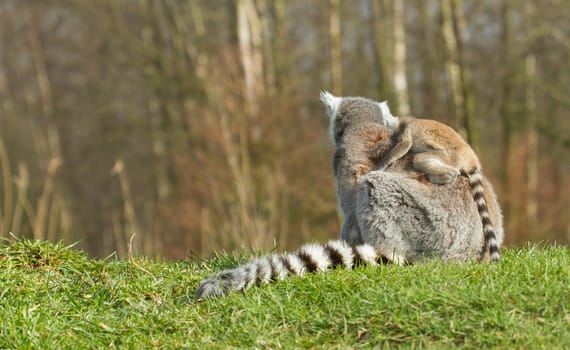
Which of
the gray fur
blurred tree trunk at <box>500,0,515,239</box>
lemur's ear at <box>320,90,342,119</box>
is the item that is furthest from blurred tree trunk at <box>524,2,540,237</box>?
the gray fur

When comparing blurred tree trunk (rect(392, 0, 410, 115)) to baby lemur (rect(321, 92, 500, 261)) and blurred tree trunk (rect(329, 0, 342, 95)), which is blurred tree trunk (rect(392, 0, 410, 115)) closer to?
blurred tree trunk (rect(329, 0, 342, 95))

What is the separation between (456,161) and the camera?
5.96 metres

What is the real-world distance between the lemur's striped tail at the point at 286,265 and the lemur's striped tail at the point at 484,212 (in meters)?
0.82

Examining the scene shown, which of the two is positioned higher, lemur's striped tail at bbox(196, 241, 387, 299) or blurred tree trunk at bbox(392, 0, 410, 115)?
lemur's striped tail at bbox(196, 241, 387, 299)

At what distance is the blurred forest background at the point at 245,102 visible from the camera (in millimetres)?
17781

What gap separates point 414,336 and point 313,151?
574 inches

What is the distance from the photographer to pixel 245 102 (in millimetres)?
18188

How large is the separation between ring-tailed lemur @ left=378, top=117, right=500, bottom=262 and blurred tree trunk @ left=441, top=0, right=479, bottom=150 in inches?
453

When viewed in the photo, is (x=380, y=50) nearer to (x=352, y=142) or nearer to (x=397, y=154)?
(x=352, y=142)

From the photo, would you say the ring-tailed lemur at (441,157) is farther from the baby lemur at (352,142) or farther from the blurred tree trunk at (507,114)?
the blurred tree trunk at (507,114)

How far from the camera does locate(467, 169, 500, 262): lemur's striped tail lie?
5352mm

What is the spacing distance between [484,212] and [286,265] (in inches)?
66.4

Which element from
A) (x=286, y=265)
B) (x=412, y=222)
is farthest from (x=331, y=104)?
(x=286, y=265)

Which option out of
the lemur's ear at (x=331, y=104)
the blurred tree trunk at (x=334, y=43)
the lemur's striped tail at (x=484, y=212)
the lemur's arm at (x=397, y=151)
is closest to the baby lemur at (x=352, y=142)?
the lemur's ear at (x=331, y=104)
